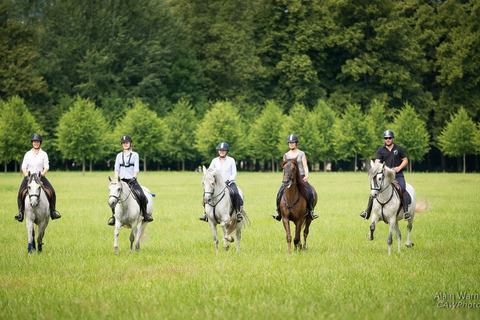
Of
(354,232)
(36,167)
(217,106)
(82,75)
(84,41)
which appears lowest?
(354,232)

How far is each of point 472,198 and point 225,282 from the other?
22.0 m

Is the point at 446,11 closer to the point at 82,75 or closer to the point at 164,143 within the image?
the point at 164,143

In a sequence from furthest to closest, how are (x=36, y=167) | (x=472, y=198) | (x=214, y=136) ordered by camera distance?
(x=214, y=136), (x=472, y=198), (x=36, y=167)

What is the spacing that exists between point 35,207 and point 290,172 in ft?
20.6

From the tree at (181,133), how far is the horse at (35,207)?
58.7 m

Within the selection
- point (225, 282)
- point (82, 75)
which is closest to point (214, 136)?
point (82, 75)

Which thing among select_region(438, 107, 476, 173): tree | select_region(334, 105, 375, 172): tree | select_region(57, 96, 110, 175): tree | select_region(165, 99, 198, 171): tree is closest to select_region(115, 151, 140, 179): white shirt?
select_region(57, 96, 110, 175): tree

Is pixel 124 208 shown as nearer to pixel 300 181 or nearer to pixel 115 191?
pixel 115 191

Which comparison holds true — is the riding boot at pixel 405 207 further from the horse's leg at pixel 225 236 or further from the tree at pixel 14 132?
the tree at pixel 14 132

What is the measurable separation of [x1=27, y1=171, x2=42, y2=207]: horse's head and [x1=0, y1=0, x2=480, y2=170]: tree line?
5397 centimetres

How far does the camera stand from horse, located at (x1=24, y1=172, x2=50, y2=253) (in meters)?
13.2

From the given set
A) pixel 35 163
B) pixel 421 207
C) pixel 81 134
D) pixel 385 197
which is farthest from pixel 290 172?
pixel 81 134

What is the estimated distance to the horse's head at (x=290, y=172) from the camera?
42.1 feet

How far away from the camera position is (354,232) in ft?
55.9
